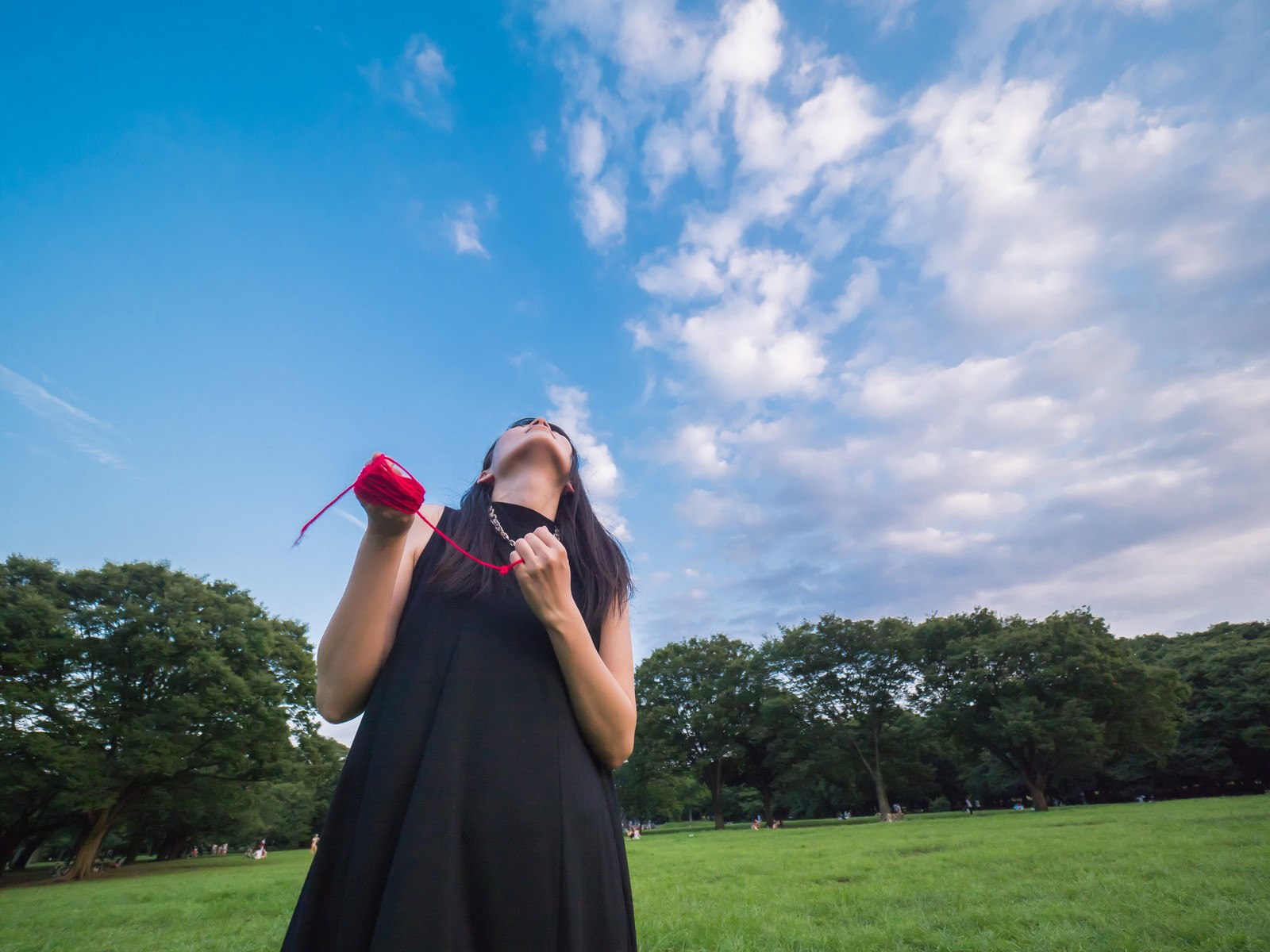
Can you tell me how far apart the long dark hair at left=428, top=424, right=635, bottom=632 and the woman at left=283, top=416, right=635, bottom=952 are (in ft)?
0.04

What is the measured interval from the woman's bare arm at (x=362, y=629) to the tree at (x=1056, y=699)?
36.3m

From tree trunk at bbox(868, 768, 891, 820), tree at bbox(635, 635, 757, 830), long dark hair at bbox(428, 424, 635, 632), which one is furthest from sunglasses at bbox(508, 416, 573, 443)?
tree at bbox(635, 635, 757, 830)

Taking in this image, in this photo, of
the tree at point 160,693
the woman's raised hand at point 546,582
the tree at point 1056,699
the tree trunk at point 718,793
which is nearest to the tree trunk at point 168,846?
the tree at point 160,693

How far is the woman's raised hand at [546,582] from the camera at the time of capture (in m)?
1.30

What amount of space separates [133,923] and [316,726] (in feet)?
76.4

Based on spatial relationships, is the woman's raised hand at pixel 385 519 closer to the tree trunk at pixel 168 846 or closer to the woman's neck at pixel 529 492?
the woman's neck at pixel 529 492

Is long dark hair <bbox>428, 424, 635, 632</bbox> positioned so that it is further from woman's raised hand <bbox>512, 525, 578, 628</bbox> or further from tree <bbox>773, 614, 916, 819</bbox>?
tree <bbox>773, 614, 916, 819</bbox>

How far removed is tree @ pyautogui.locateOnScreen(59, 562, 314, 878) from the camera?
2153cm

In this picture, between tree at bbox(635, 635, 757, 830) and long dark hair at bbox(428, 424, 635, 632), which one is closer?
long dark hair at bbox(428, 424, 635, 632)

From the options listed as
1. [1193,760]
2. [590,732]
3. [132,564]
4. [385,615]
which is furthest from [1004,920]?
[1193,760]

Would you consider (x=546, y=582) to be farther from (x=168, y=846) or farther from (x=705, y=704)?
(x=168, y=846)

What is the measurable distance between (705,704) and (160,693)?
30.0 m

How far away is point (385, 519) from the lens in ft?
4.13

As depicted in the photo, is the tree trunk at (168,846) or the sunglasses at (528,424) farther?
the tree trunk at (168,846)
